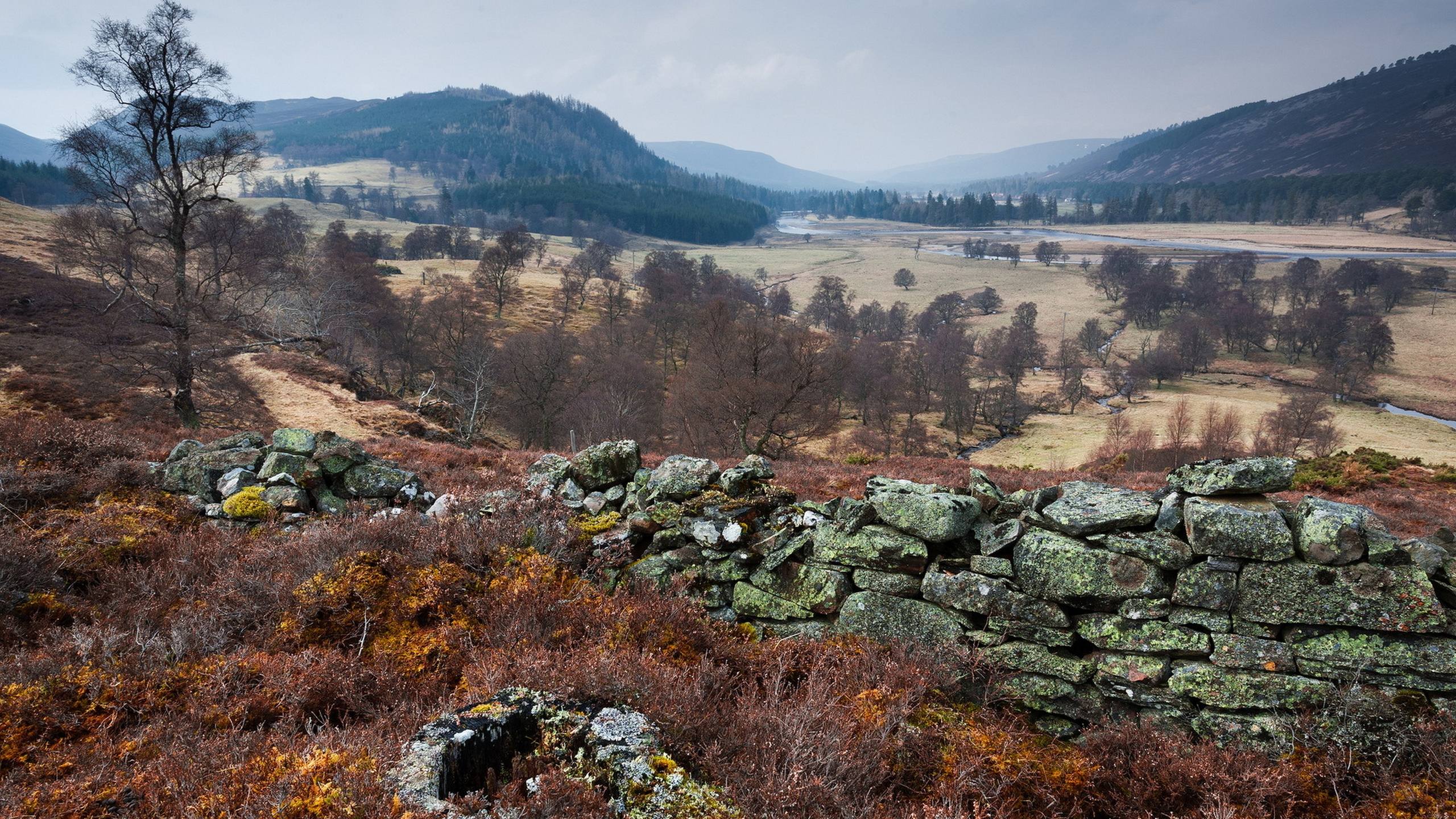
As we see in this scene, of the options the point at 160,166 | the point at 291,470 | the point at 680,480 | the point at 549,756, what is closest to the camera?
the point at 549,756

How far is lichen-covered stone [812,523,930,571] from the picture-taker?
6254 millimetres

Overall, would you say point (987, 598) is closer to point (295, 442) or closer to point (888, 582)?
point (888, 582)

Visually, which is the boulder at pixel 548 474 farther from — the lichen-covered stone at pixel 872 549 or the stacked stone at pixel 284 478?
the lichen-covered stone at pixel 872 549

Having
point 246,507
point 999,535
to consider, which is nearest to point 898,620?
point 999,535

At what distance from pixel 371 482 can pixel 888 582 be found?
7941 millimetres

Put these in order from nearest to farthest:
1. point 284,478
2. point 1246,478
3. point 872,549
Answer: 1. point 1246,478
2. point 872,549
3. point 284,478

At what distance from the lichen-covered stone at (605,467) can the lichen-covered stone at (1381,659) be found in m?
7.64

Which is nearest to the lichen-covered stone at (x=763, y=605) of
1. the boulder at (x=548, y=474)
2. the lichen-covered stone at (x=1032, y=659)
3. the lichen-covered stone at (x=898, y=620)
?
the lichen-covered stone at (x=898, y=620)

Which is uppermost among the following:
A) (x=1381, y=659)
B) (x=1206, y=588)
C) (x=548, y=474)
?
(x=1206, y=588)

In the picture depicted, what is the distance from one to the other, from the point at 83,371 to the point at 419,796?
30756 millimetres

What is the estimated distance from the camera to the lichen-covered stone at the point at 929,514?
6234 mm

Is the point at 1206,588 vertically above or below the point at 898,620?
above

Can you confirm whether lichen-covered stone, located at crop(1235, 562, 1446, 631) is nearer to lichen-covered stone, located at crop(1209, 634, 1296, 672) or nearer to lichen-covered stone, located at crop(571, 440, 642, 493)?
lichen-covered stone, located at crop(1209, 634, 1296, 672)

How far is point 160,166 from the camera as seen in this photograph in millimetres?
18703
